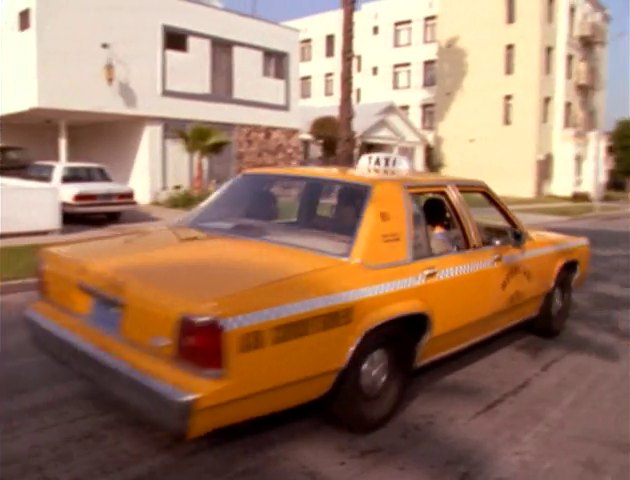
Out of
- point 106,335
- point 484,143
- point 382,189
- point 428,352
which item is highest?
point 484,143

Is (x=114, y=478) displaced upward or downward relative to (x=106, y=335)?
downward

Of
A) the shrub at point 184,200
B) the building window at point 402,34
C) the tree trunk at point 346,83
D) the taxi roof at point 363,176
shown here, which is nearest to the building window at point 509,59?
the building window at point 402,34

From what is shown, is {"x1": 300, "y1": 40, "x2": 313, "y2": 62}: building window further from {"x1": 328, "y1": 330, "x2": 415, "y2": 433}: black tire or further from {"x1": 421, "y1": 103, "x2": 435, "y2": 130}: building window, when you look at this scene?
{"x1": 328, "y1": 330, "x2": 415, "y2": 433}: black tire

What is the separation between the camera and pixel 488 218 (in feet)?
20.4

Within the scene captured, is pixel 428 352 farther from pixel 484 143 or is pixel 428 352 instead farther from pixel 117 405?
pixel 484 143

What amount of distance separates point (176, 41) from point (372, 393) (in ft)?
62.3

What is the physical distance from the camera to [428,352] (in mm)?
4203

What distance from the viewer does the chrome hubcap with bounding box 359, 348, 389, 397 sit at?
12.3ft

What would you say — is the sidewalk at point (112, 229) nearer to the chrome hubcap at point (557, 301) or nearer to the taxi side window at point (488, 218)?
the taxi side window at point (488, 218)

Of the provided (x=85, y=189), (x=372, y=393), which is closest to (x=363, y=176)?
(x=372, y=393)

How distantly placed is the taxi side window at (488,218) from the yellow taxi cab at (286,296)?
4cm

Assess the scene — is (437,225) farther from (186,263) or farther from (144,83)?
(144,83)

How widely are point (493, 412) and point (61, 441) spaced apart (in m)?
2.77

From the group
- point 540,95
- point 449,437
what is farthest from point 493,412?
point 540,95
